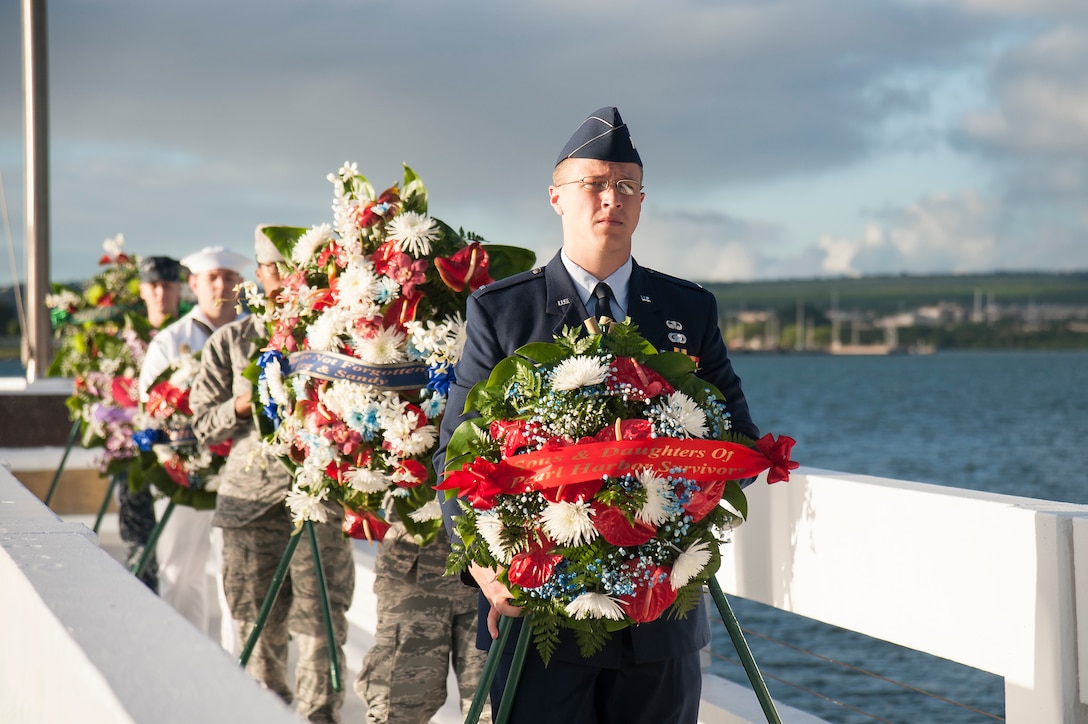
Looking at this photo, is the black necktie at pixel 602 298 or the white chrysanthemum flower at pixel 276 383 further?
the white chrysanthemum flower at pixel 276 383

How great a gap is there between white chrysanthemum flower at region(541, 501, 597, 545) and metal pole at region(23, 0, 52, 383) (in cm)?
1043

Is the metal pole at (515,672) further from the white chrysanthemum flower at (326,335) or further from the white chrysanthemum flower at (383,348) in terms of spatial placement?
the white chrysanthemum flower at (326,335)

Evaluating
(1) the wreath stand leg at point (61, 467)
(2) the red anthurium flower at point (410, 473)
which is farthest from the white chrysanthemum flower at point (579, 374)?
(1) the wreath stand leg at point (61, 467)

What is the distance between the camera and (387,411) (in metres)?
3.87

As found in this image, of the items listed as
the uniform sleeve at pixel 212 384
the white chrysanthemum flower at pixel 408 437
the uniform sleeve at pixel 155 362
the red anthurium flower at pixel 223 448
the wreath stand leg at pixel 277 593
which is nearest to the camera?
the white chrysanthemum flower at pixel 408 437

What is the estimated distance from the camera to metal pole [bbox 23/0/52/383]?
1124 cm

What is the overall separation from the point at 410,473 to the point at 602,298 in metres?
1.19

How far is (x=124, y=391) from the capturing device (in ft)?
23.7

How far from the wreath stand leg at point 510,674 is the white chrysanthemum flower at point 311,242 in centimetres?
205

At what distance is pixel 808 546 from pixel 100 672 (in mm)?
2387

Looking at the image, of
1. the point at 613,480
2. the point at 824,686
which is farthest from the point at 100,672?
the point at 824,686

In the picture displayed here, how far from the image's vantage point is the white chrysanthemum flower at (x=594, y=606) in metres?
2.50

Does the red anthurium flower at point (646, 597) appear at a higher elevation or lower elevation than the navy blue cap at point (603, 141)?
lower

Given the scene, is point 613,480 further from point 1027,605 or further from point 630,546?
point 1027,605
